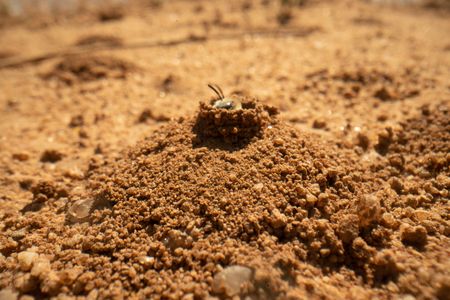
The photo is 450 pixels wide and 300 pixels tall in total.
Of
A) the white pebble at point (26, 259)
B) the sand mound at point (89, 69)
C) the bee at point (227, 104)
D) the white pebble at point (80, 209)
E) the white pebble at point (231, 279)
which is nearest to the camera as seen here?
the white pebble at point (231, 279)

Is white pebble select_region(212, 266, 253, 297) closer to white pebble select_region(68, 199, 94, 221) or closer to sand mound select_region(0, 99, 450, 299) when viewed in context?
sand mound select_region(0, 99, 450, 299)

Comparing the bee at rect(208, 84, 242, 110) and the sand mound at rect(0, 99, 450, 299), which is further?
the bee at rect(208, 84, 242, 110)

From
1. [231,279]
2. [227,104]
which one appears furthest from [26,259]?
[227,104]

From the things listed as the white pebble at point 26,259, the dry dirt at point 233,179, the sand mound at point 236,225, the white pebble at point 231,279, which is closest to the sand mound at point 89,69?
the dry dirt at point 233,179

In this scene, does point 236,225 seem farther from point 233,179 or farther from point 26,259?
point 26,259

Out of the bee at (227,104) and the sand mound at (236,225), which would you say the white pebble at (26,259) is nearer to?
the sand mound at (236,225)

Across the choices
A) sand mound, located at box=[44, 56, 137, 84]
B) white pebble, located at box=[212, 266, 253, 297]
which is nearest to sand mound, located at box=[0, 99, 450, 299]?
white pebble, located at box=[212, 266, 253, 297]

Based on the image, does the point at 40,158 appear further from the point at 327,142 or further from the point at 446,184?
the point at 446,184
